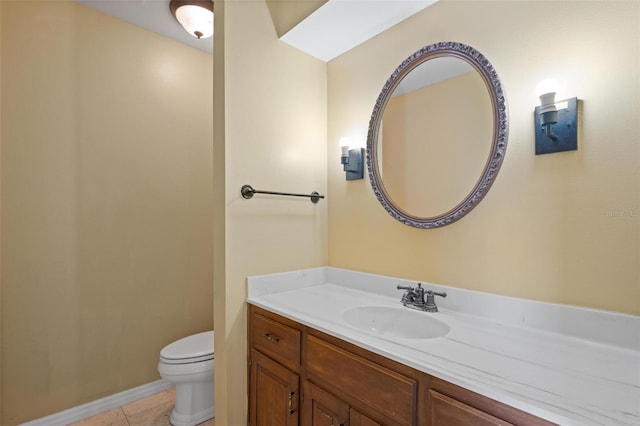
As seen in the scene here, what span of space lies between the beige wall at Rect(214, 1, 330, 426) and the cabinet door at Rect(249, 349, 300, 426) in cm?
10

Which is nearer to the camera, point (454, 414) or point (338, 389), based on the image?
point (454, 414)

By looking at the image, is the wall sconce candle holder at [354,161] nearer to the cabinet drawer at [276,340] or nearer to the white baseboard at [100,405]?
the cabinet drawer at [276,340]

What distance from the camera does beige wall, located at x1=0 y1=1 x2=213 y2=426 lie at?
175 centimetres

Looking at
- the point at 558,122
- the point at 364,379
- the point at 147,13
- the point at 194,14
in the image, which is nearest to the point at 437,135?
the point at 558,122

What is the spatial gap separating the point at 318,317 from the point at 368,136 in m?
1.02

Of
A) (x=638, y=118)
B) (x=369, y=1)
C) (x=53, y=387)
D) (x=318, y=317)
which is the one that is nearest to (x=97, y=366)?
(x=53, y=387)

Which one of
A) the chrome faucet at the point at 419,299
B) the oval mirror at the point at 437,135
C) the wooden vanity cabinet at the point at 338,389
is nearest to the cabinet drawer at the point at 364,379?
the wooden vanity cabinet at the point at 338,389

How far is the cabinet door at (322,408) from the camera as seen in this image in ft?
3.51

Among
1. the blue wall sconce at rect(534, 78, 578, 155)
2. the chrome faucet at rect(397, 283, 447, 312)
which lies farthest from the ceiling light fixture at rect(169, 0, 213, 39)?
the chrome faucet at rect(397, 283, 447, 312)

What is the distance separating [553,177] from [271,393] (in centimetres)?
147

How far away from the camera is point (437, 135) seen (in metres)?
1.42

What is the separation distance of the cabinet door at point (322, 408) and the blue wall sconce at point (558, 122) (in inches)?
46.8

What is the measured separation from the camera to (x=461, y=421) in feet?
2.51

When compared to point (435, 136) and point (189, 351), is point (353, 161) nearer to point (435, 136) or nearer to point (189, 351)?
point (435, 136)
